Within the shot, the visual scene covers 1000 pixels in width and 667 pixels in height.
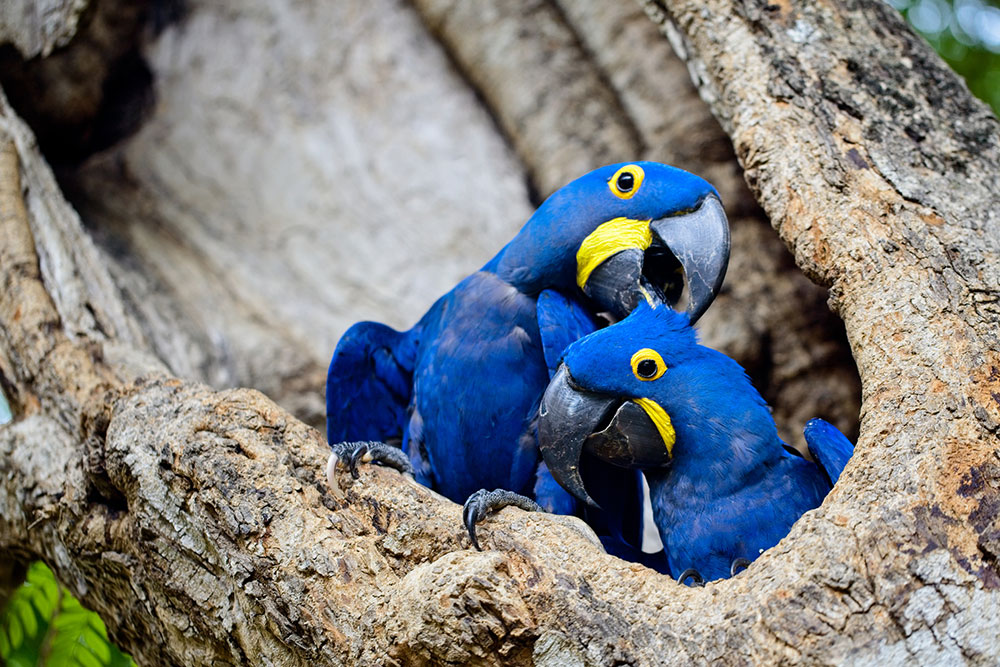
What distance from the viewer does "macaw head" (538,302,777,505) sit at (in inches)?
86.1

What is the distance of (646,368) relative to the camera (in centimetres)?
221

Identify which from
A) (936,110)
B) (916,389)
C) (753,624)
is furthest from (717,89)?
(753,624)

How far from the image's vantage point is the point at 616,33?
3865 millimetres

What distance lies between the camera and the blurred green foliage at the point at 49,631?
2830mm

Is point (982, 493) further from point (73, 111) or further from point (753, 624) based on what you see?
point (73, 111)

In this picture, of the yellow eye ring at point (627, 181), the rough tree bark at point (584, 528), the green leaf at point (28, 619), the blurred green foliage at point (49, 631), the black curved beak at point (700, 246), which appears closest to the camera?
the rough tree bark at point (584, 528)

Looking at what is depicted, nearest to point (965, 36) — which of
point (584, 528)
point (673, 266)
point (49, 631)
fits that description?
point (673, 266)

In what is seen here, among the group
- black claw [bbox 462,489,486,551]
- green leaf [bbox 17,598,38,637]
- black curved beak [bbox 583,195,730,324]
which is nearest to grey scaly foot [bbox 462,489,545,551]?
black claw [bbox 462,489,486,551]

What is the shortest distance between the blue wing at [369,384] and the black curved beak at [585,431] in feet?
2.84

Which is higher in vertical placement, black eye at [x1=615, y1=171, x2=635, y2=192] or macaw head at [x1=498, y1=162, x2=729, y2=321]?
black eye at [x1=615, y1=171, x2=635, y2=192]

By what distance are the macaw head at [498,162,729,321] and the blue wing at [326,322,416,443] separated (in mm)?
585

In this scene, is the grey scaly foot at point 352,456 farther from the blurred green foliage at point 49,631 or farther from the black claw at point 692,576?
the blurred green foliage at point 49,631

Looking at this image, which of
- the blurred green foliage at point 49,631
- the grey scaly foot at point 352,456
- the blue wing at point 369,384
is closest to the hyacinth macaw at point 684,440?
the grey scaly foot at point 352,456

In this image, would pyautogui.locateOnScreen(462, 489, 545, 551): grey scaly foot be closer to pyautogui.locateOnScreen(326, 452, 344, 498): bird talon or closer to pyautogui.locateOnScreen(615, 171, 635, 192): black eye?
pyautogui.locateOnScreen(326, 452, 344, 498): bird talon
